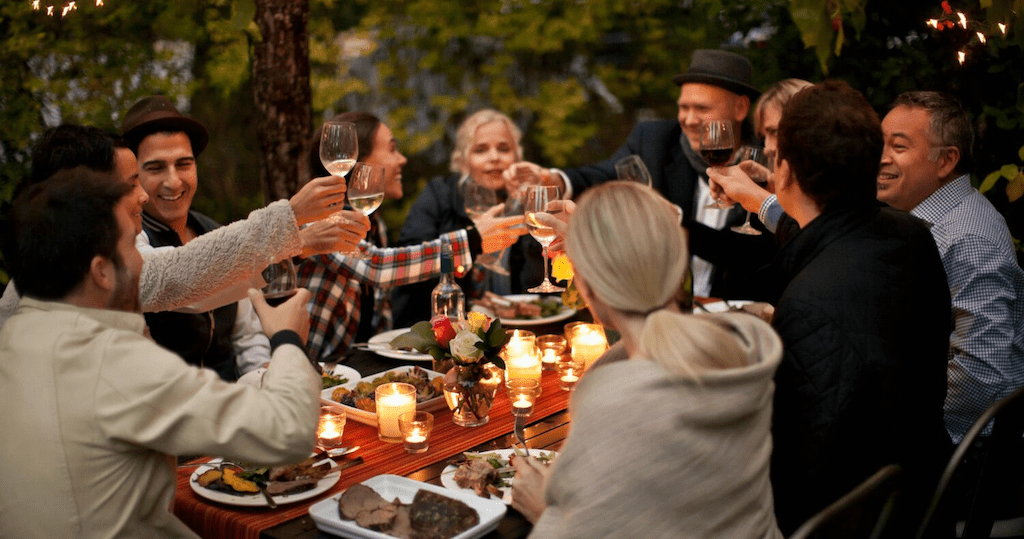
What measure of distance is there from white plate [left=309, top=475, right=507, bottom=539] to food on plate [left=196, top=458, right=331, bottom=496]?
0.14m

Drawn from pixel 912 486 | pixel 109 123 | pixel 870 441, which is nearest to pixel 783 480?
pixel 870 441

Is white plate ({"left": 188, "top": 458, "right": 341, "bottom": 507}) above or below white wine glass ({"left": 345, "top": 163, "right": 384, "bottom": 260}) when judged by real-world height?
below

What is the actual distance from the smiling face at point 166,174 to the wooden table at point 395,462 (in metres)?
0.94

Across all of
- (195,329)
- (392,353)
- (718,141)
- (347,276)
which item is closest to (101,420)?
(195,329)

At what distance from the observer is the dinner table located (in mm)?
1920

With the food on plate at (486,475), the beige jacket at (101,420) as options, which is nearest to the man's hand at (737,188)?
the food on plate at (486,475)

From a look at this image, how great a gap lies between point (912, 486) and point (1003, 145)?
229 cm

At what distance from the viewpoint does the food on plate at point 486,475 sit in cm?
204

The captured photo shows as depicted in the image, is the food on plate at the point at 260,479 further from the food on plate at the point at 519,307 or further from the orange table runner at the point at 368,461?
the food on plate at the point at 519,307

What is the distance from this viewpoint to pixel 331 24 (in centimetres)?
620

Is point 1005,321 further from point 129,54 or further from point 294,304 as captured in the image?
point 129,54

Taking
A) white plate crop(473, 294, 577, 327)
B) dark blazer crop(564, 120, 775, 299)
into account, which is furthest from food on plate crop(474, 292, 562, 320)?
dark blazer crop(564, 120, 775, 299)

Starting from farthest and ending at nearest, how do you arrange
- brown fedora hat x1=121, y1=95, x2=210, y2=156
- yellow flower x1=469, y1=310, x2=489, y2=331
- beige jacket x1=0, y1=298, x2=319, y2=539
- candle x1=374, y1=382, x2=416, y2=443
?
brown fedora hat x1=121, y1=95, x2=210, y2=156 < yellow flower x1=469, y1=310, x2=489, y2=331 < candle x1=374, y1=382, x2=416, y2=443 < beige jacket x1=0, y1=298, x2=319, y2=539

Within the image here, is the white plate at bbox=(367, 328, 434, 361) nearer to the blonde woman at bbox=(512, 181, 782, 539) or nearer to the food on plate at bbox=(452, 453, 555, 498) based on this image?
the food on plate at bbox=(452, 453, 555, 498)
